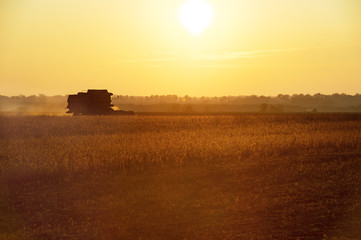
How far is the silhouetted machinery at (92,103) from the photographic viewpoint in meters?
57.4

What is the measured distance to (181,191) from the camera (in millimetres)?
13953

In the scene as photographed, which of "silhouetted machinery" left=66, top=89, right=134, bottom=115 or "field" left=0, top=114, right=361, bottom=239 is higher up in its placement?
"silhouetted machinery" left=66, top=89, right=134, bottom=115

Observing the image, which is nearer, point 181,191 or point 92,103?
point 181,191

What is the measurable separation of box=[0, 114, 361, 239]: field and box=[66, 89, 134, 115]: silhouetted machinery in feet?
111

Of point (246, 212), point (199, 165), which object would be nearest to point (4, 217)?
point (246, 212)

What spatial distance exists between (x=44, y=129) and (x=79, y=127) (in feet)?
9.88

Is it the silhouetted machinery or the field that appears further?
the silhouetted machinery

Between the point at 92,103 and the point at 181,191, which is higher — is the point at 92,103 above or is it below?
above

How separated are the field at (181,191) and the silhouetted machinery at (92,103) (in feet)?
111

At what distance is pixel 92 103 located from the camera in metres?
57.5

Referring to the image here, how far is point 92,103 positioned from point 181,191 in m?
45.2

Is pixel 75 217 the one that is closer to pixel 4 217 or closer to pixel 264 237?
pixel 4 217

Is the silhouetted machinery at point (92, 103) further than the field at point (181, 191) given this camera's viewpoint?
Yes

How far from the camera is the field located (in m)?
10.1
